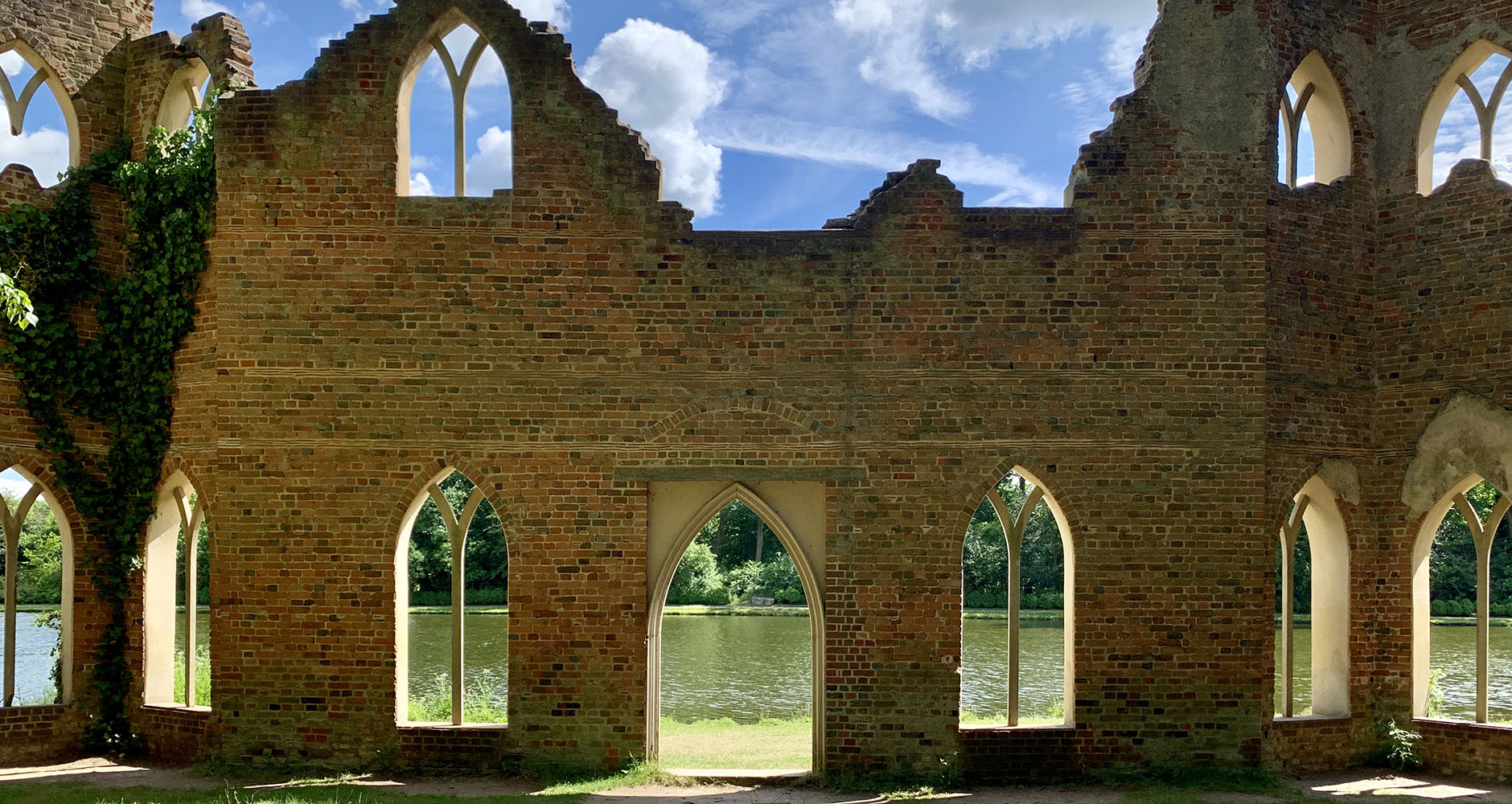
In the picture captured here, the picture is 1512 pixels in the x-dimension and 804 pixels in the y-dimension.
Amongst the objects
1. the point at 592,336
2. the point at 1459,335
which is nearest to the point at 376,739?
the point at 592,336

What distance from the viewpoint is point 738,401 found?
9.84m

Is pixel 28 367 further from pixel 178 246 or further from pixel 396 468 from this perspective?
pixel 396 468

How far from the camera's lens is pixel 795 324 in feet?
32.4

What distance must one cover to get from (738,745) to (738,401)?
438cm

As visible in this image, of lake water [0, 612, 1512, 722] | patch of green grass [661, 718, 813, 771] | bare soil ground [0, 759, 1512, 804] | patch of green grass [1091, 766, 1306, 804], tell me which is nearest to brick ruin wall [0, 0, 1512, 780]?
patch of green grass [1091, 766, 1306, 804]

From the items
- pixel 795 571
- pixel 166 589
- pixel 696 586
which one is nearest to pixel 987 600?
pixel 795 571

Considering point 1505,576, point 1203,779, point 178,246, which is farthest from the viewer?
point 1505,576

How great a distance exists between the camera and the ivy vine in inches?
398

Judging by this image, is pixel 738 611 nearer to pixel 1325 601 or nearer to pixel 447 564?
pixel 447 564

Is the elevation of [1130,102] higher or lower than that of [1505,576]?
higher

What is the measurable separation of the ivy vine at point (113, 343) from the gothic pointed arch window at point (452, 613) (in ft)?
8.83

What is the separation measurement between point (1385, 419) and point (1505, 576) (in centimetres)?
2696

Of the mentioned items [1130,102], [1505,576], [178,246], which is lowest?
[1505,576]

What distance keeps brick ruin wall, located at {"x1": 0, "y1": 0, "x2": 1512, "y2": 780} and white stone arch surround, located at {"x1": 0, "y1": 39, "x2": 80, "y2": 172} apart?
216cm
